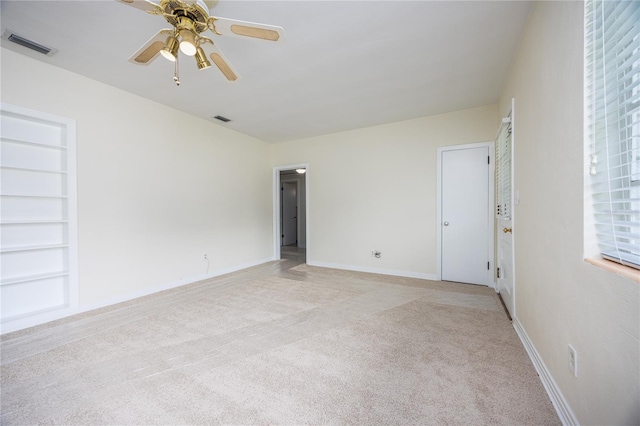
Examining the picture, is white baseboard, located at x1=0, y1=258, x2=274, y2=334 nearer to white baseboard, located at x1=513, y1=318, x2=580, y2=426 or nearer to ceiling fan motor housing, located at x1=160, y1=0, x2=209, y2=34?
ceiling fan motor housing, located at x1=160, y1=0, x2=209, y2=34

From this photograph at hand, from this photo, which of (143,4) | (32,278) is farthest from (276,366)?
(32,278)

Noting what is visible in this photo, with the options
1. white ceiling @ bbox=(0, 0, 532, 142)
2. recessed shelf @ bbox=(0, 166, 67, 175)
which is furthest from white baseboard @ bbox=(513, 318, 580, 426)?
recessed shelf @ bbox=(0, 166, 67, 175)

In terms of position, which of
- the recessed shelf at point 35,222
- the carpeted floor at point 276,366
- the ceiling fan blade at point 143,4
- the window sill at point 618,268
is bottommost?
the carpeted floor at point 276,366

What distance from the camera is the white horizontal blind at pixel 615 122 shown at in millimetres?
901

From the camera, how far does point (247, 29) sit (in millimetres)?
1581

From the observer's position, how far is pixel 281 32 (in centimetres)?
156

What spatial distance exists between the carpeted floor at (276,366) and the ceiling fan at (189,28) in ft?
7.10

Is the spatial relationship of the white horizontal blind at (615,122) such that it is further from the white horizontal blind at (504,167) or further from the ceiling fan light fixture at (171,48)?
the ceiling fan light fixture at (171,48)

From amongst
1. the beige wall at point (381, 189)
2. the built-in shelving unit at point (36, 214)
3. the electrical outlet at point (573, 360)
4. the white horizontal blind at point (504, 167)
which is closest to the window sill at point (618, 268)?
the electrical outlet at point (573, 360)

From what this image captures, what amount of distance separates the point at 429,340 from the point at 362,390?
0.89m

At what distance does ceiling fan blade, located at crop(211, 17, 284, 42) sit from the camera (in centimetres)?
153

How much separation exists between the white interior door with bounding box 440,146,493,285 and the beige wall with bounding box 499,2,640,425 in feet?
5.28

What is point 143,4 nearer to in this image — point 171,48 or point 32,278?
point 171,48

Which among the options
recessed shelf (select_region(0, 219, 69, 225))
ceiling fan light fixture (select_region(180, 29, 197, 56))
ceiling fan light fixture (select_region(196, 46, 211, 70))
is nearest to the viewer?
ceiling fan light fixture (select_region(180, 29, 197, 56))
